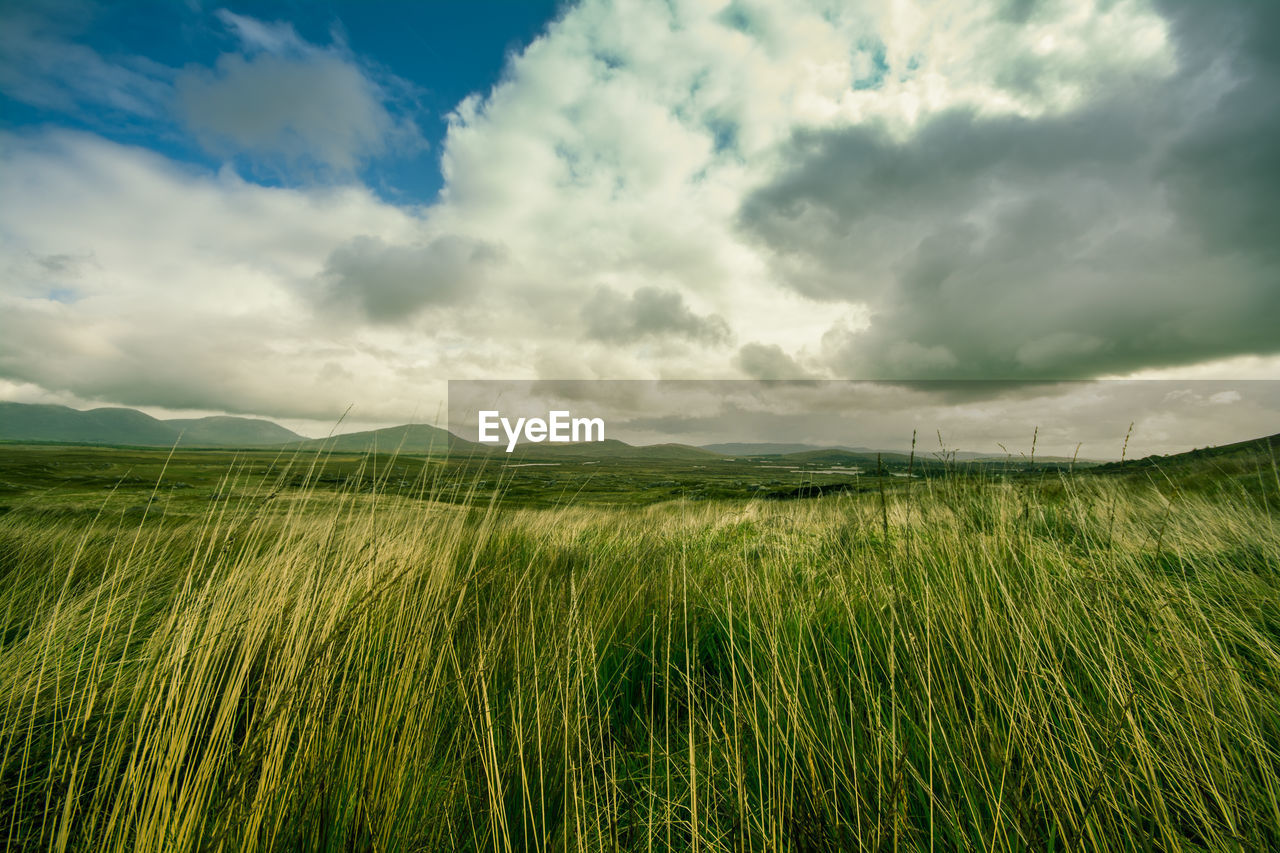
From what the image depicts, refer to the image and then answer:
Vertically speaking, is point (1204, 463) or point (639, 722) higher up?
point (1204, 463)

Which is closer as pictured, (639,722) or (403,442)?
(639,722)

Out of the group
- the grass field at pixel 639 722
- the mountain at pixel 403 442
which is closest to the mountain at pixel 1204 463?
the grass field at pixel 639 722

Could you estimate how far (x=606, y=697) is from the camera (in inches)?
92.1

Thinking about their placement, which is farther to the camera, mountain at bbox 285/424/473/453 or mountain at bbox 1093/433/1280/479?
mountain at bbox 1093/433/1280/479

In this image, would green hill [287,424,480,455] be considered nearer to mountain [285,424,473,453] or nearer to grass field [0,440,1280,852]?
mountain [285,424,473,453]

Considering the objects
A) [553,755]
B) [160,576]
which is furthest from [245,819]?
[160,576]

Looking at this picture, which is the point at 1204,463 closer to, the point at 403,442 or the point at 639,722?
the point at 639,722

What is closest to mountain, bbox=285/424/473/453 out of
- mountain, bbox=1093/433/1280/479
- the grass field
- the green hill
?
the green hill

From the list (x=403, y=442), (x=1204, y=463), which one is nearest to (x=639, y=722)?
(x=403, y=442)

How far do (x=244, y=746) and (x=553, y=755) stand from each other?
0.91m

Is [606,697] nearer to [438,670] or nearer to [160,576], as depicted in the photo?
[438,670]

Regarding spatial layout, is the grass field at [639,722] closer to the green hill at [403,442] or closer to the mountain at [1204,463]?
the green hill at [403,442]

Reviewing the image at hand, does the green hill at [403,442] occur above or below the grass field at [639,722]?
above

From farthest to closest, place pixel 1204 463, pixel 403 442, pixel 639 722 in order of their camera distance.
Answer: pixel 1204 463, pixel 403 442, pixel 639 722
